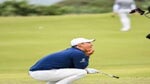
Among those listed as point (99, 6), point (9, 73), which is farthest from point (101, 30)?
point (99, 6)

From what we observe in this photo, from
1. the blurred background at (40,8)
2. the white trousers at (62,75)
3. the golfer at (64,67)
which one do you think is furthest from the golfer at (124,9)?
the white trousers at (62,75)

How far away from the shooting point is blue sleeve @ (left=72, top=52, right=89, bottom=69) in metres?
8.38

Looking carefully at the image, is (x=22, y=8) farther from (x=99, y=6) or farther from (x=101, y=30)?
(x=101, y=30)

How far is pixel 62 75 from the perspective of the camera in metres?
8.46

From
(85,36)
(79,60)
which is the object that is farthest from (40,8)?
(79,60)

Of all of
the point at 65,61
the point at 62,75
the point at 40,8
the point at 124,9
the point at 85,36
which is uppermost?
the point at 65,61

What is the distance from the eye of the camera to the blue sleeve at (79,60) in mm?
8383

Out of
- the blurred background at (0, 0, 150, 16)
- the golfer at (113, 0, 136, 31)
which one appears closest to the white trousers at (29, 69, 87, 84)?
the golfer at (113, 0, 136, 31)

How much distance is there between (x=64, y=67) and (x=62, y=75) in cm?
14

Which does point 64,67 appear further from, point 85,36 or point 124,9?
point 124,9

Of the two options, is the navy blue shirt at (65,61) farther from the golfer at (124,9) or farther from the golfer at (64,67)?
the golfer at (124,9)

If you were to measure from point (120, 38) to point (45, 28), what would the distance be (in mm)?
5123

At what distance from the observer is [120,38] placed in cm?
2048

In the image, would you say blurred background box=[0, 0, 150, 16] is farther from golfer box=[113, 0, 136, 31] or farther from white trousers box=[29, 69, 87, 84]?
white trousers box=[29, 69, 87, 84]
